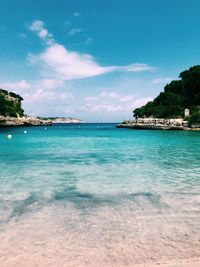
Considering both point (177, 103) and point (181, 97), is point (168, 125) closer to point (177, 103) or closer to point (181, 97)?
point (177, 103)

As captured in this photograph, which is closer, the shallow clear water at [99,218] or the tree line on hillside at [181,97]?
the shallow clear water at [99,218]

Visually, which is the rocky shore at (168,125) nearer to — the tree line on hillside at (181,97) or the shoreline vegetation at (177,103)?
the shoreline vegetation at (177,103)

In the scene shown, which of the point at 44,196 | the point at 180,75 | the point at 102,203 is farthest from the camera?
the point at 180,75

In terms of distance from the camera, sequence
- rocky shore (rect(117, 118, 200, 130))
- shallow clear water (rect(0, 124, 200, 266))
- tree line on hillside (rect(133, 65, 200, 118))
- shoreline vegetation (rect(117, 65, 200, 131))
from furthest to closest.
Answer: tree line on hillside (rect(133, 65, 200, 118)) → shoreline vegetation (rect(117, 65, 200, 131)) → rocky shore (rect(117, 118, 200, 130)) → shallow clear water (rect(0, 124, 200, 266))

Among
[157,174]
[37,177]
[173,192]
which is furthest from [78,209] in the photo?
[157,174]

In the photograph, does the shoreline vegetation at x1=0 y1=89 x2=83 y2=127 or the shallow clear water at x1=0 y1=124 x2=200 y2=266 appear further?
the shoreline vegetation at x1=0 y1=89 x2=83 y2=127

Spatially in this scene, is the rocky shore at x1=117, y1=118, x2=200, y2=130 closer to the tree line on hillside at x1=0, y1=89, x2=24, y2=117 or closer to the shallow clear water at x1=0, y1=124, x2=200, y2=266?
the shallow clear water at x1=0, y1=124, x2=200, y2=266

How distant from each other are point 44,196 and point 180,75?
371 feet

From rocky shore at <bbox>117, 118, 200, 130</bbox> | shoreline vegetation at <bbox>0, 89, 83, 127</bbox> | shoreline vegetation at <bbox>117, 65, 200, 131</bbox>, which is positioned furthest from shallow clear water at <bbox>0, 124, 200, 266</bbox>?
shoreline vegetation at <bbox>0, 89, 83, 127</bbox>

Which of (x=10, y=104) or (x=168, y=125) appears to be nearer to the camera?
(x=168, y=125)

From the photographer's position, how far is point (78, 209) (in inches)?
381

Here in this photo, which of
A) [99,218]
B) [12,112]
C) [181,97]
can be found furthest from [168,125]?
[12,112]

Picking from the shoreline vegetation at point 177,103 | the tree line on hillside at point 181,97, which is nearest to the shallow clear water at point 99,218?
the shoreline vegetation at point 177,103

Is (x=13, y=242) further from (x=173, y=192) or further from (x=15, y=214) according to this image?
(x=173, y=192)
